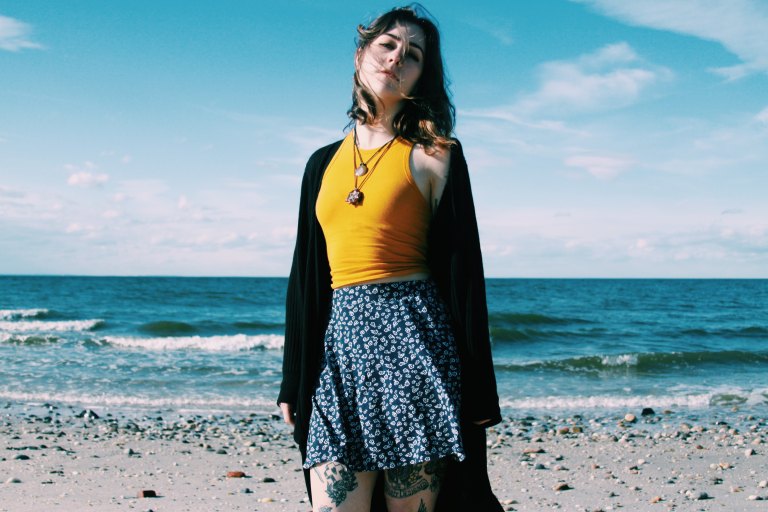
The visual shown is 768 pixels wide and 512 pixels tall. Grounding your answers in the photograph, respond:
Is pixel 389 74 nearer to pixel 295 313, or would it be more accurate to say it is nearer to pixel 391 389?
pixel 295 313

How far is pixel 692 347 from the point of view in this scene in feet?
72.2

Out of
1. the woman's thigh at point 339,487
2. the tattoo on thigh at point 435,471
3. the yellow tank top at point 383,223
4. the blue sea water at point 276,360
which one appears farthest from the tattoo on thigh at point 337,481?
the blue sea water at point 276,360

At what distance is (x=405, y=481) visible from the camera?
2.41m

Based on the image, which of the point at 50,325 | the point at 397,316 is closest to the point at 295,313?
the point at 397,316

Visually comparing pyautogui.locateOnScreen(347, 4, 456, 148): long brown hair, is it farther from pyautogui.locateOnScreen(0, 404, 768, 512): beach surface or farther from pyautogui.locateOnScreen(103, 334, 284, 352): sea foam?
pyautogui.locateOnScreen(103, 334, 284, 352): sea foam

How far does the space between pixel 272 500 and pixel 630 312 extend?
33.5 metres

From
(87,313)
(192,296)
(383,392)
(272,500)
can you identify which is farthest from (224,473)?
(192,296)

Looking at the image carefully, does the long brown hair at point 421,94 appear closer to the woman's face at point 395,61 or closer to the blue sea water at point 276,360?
the woman's face at point 395,61

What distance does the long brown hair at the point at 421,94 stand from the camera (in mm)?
2514

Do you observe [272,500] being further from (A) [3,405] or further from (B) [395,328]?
(A) [3,405]

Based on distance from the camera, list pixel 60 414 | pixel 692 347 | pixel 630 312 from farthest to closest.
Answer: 1. pixel 630 312
2. pixel 692 347
3. pixel 60 414

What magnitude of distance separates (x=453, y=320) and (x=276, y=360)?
14750mm

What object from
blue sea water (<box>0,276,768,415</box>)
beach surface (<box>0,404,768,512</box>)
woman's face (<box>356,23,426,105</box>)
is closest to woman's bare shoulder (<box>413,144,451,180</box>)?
woman's face (<box>356,23,426,105</box>)

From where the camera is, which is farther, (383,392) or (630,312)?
(630,312)
